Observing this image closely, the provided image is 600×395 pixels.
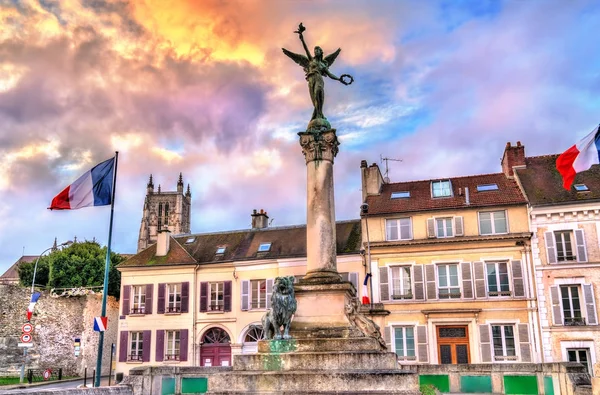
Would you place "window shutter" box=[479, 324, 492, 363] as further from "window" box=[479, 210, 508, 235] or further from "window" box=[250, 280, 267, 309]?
"window" box=[250, 280, 267, 309]

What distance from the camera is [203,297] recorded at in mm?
36500

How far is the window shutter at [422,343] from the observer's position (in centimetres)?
3005

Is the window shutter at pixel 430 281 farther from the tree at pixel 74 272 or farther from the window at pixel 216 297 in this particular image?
the tree at pixel 74 272

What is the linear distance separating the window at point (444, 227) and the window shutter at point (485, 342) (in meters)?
5.12

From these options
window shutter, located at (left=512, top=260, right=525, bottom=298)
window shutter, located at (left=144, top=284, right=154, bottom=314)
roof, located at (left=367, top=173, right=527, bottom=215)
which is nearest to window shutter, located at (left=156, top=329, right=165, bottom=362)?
window shutter, located at (left=144, top=284, right=154, bottom=314)

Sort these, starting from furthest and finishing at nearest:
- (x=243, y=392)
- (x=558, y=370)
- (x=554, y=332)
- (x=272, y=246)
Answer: (x=272, y=246) < (x=554, y=332) < (x=558, y=370) < (x=243, y=392)

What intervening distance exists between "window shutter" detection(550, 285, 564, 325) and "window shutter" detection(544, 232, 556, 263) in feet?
4.58

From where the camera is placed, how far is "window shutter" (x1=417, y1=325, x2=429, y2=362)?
1183 inches

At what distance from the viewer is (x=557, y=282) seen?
29.4 metres

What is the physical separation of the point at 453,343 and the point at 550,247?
22.6 ft

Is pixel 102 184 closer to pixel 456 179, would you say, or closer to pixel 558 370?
pixel 558 370

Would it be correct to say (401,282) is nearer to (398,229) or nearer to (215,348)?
(398,229)

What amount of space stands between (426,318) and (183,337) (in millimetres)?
14858

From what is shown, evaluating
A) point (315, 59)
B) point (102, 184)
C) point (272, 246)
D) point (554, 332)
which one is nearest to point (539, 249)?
point (554, 332)
